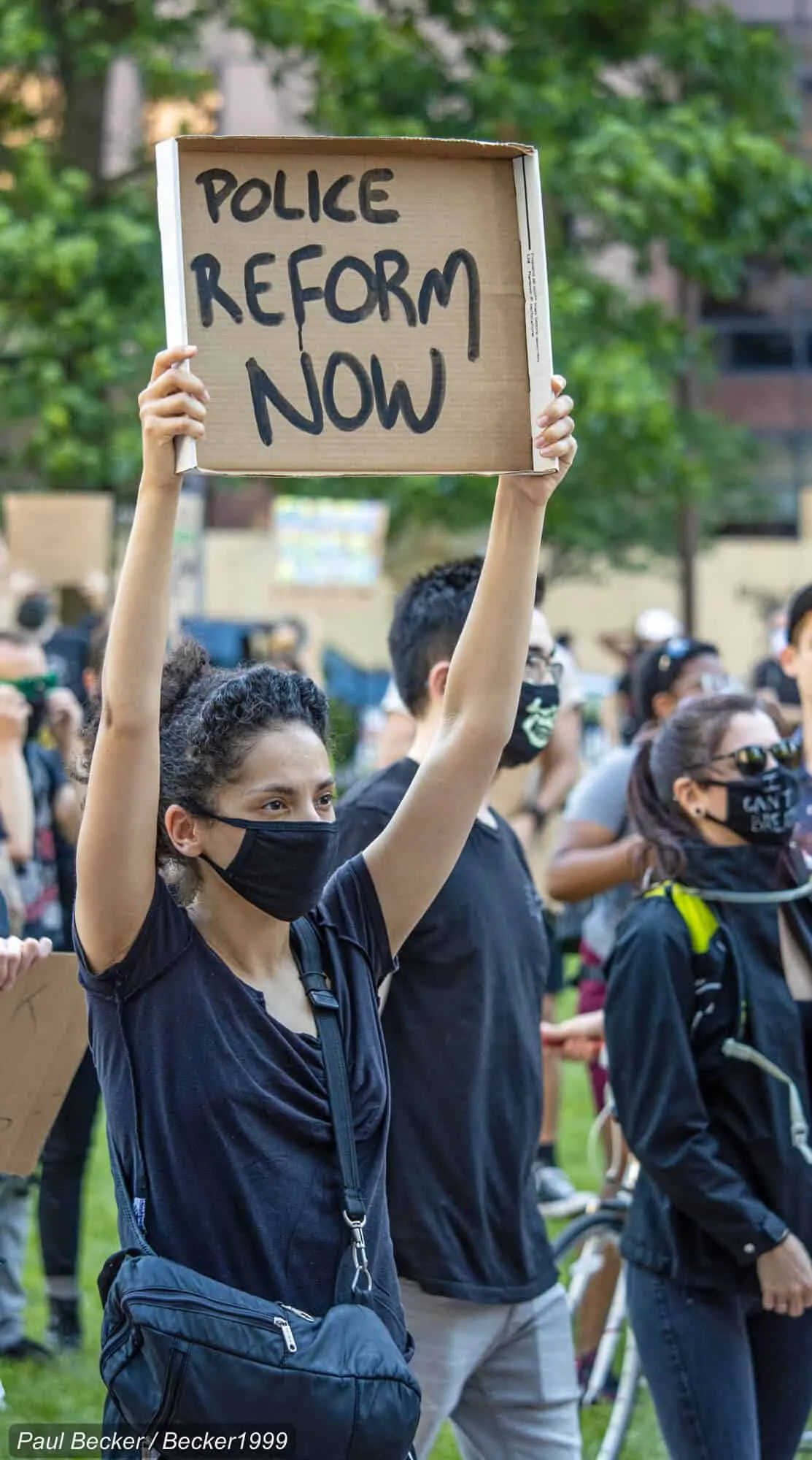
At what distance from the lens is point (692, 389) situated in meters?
28.7

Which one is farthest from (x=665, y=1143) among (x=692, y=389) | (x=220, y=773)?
(x=692, y=389)

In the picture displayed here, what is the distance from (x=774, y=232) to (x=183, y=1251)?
52.2 ft

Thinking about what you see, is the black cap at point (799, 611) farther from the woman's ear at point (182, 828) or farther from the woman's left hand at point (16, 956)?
the woman's ear at point (182, 828)

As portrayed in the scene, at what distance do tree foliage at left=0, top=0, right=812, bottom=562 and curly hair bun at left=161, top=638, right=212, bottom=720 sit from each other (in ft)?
40.0

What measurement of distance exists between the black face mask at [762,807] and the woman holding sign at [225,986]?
1284 millimetres

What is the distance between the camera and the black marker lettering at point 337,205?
2.66 m

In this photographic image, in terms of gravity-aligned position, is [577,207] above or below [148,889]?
above

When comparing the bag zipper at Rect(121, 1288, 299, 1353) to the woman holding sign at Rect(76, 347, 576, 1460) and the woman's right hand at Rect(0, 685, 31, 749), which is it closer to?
the woman holding sign at Rect(76, 347, 576, 1460)

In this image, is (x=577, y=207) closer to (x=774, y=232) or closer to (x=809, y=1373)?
(x=774, y=232)

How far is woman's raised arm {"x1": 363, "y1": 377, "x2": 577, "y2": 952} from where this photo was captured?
2.87 metres

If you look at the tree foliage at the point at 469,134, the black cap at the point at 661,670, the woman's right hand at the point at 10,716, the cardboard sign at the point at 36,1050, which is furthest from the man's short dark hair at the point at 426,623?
the tree foliage at the point at 469,134

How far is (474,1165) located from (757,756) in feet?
3.24

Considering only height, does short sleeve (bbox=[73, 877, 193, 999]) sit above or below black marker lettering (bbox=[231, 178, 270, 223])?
below

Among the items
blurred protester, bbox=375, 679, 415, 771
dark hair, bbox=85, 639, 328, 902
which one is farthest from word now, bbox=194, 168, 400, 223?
blurred protester, bbox=375, 679, 415, 771
